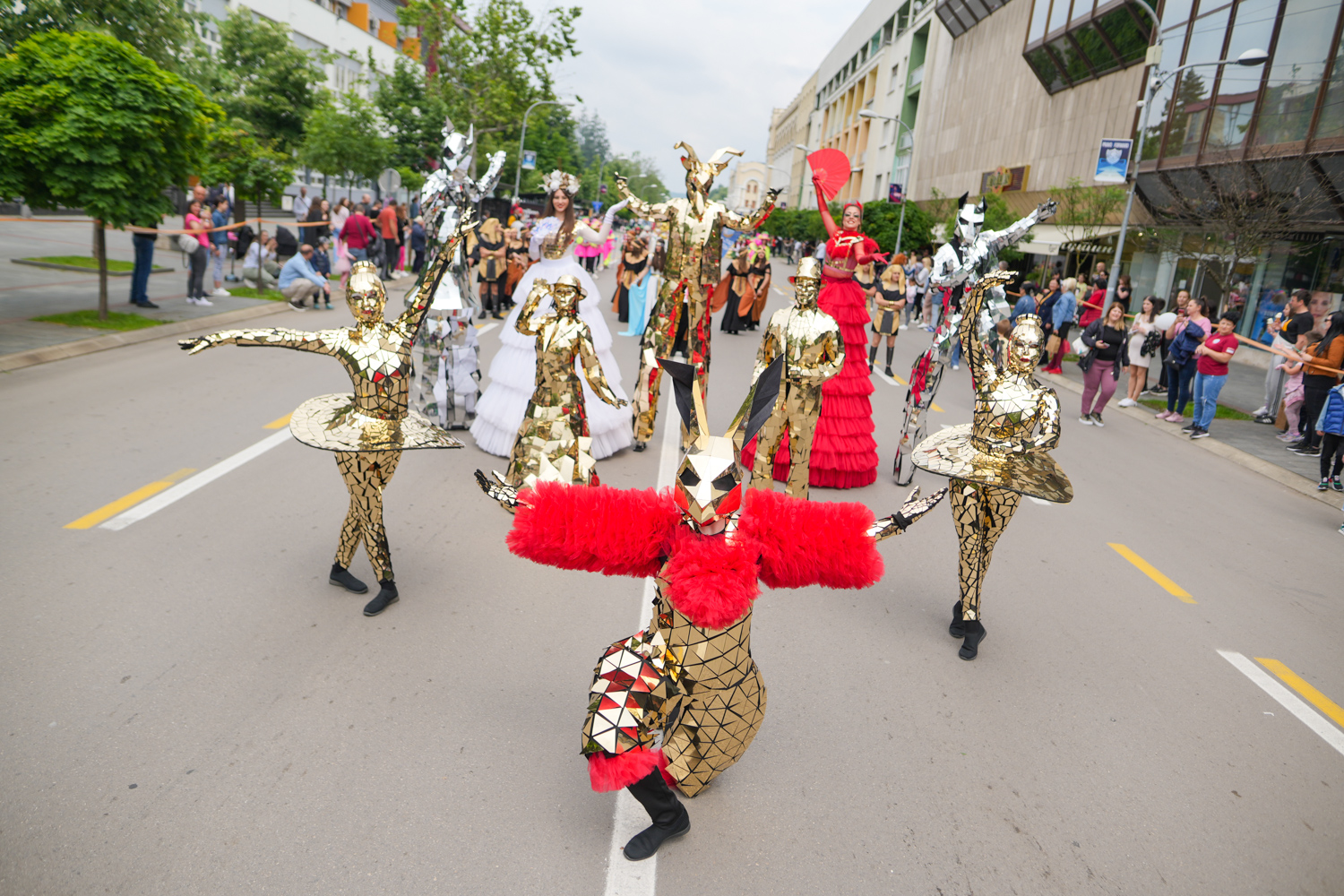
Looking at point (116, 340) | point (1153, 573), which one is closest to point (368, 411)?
point (1153, 573)

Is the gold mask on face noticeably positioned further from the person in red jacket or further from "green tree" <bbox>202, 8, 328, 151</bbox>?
"green tree" <bbox>202, 8, 328, 151</bbox>

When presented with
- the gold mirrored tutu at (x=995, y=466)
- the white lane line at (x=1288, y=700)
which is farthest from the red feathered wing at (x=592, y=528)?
the white lane line at (x=1288, y=700)

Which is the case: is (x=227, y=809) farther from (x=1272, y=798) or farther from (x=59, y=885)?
(x=1272, y=798)

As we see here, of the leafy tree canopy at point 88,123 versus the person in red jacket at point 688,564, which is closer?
the person in red jacket at point 688,564

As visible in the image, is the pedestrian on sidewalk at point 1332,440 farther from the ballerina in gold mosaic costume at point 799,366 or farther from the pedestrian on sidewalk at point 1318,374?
the ballerina in gold mosaic costume at point 799,366

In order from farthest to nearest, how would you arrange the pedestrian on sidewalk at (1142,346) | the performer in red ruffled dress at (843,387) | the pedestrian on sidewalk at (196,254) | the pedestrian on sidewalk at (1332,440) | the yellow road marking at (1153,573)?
the pedestrian on sidewalk at (196,254), the pedestrian on sidewalk at (1142,346), the pedestrian on sidewalk at (1332,440), the performer in red ruffled dress at (843,387), the yellow road marking at (1153,573)

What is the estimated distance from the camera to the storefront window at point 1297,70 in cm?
1753

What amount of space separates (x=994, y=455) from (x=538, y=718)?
→ 290 cm

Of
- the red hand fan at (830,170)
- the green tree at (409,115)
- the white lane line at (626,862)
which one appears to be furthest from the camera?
the green tree at (409,115)

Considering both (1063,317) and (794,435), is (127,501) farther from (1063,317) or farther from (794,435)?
(1063,317)

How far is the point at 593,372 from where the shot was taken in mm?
5227

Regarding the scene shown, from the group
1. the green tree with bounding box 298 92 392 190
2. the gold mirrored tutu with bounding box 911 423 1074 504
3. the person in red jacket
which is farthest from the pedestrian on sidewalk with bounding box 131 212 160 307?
the green tree with bounding box 298 92 392 190

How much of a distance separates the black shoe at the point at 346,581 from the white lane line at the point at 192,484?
1781 millimetres

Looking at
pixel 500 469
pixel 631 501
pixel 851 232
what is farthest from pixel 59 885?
pixel 851 232
